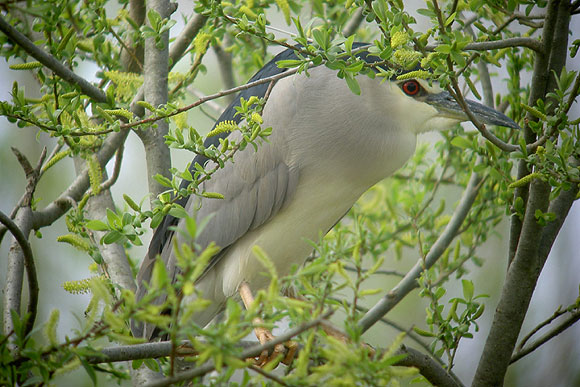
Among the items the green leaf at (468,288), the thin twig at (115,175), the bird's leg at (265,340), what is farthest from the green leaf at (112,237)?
the green leaf at (468,288)

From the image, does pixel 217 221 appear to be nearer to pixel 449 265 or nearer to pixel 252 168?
pixel 252 168

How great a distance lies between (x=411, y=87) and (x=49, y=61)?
5.09 feet

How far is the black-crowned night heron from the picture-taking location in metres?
2.73

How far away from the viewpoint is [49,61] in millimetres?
1933

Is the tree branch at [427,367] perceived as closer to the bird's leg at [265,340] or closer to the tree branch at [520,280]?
the tree branch at [520,280]

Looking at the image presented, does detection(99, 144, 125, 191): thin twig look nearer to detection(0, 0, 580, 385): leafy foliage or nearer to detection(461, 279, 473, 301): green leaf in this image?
detection(0, 0, 580, 385): leafy foliage

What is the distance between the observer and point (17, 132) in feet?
17.5

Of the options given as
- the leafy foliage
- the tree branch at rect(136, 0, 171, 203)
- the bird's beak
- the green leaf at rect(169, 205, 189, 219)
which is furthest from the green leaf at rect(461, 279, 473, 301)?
the tree branch at rect(136, 0, 171, 203)

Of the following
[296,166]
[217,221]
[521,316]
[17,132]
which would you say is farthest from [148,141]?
[17,132]

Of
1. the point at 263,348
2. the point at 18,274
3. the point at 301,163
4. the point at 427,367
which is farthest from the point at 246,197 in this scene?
the point at 263,348

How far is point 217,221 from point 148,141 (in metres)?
0.46

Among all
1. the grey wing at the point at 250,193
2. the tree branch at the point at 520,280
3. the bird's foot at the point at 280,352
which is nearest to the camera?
the tree branch at the point at 520,280

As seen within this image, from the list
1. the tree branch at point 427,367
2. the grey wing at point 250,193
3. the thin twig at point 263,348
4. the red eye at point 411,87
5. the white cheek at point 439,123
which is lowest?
the thin twig at point 263,348

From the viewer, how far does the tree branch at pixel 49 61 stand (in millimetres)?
1620
